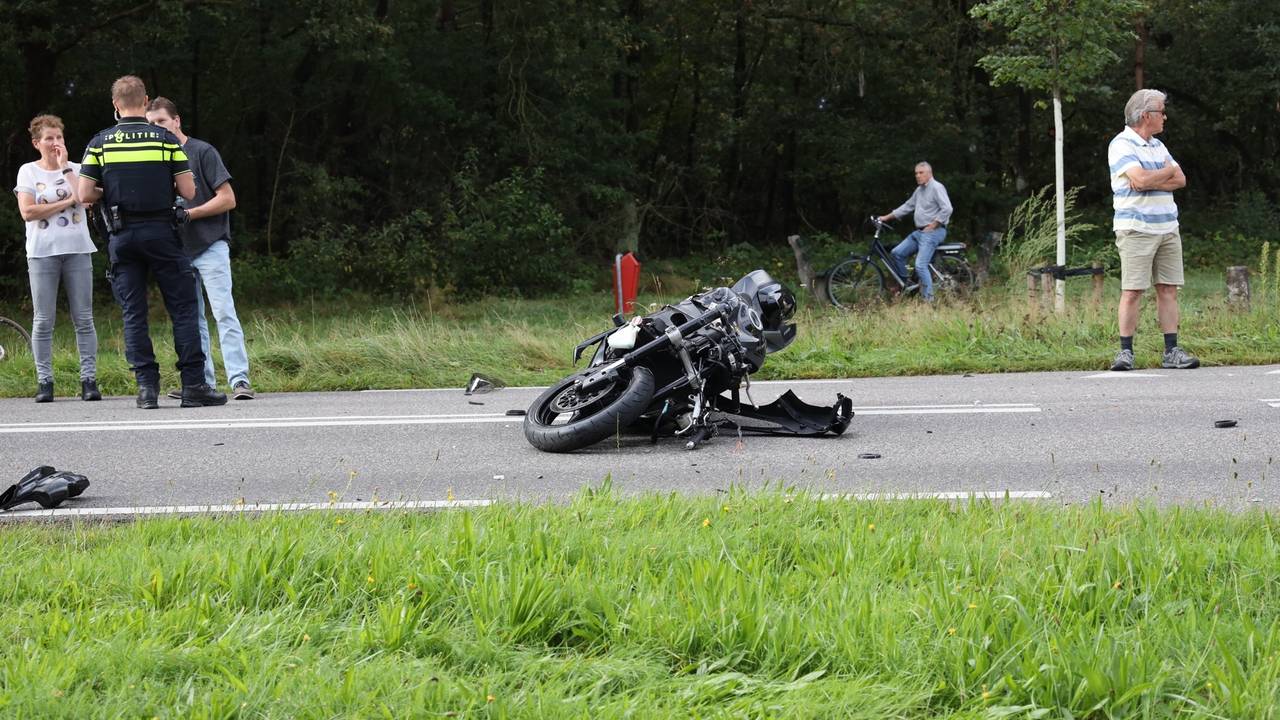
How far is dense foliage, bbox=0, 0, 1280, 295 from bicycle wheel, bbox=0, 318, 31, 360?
362 inches

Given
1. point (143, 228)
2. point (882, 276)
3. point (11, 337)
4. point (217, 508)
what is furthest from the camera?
point (882, 276)

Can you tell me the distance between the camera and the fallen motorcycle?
23.9 ft

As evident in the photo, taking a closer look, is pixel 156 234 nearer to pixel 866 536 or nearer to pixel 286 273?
pixel 866 536

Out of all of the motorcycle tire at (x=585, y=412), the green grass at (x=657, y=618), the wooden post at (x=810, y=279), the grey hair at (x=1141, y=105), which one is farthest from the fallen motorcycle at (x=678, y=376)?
the wooden post at (x=810, y=279)

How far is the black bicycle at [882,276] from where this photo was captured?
56.2 feet

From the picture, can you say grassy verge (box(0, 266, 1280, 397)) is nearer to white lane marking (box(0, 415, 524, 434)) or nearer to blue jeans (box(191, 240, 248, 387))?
blue jeans (box(191, 240, 248, 387))

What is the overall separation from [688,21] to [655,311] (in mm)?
24566

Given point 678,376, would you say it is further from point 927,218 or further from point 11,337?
point 927,218

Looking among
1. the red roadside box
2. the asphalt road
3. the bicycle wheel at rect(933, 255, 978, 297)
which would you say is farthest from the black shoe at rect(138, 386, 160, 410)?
the bicycle wheel at rect(933, 255, 978, 297)

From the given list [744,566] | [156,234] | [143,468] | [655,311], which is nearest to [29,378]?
[156,234]

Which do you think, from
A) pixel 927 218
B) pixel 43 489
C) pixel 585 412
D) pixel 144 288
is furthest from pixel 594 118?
pixel 43 489

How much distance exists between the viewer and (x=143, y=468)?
7.18 m

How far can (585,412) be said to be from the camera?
7504mm

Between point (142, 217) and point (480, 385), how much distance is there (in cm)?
286
